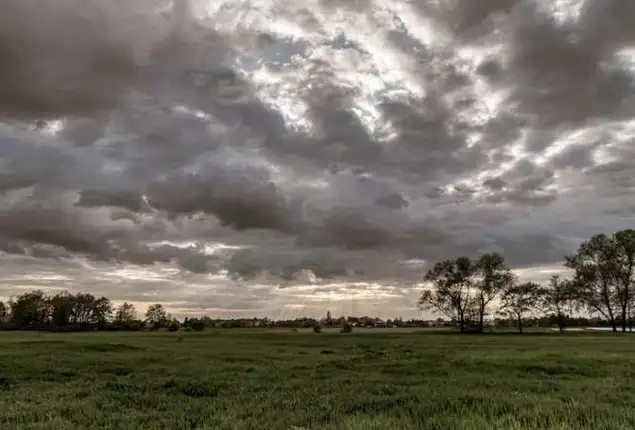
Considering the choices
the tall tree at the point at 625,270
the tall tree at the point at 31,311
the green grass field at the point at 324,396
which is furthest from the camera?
the tall tree at the point at 31,311

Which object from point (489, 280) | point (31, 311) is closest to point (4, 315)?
point (31, 311)

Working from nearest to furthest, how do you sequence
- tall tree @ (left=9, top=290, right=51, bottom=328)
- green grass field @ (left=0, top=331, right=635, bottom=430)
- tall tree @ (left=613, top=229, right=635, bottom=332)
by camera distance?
green grass field @ (left=0, top=331, right=635, bottom=430), tall tree @ (left=613, top=229, right=635, bottom=332), tall tree @ (left=9, top=290, right=51, bottom=328)

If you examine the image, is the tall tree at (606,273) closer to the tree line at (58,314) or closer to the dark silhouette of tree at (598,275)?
the dark silhouette of tree at (598,275)

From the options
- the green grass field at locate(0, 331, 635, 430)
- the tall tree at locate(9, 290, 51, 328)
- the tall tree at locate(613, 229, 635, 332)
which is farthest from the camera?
the tall tree at locate(9, 290, 51, 328)

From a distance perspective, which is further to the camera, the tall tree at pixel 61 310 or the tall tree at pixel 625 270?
the tall tree at pixel 61 310

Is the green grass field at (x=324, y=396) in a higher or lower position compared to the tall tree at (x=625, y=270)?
lower

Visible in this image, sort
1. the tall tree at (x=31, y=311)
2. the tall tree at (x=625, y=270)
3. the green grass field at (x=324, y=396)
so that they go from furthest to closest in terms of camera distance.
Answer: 1. the tall tree at (x=31, y=311)
2. the tall tree at (x=625, y=270)
3. the green grass field at (x=324, y=396)

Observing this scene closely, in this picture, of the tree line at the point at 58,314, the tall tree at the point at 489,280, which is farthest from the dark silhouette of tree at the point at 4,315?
the tall tree at the point at 489,280

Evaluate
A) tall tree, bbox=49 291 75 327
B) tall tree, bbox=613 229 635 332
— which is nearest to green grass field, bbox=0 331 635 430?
tall tree, bbox=613 229 635 332

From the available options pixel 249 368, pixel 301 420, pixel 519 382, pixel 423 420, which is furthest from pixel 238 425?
pixel 249 368

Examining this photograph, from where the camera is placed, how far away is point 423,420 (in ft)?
47.7

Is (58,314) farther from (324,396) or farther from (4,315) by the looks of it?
(324,396)

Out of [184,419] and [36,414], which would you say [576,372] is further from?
[36,414]

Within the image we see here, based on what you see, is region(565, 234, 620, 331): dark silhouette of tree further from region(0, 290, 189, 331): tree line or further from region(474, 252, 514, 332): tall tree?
region(0, 290, 189, 331): tree line
